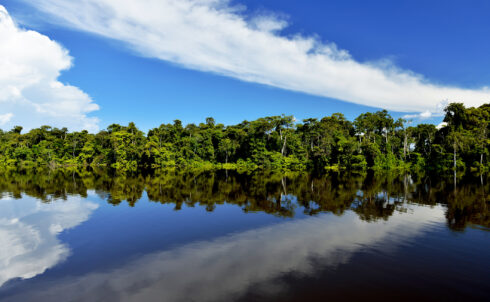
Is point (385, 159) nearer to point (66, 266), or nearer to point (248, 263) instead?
point (248, 263)

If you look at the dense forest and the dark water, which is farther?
the dense forest

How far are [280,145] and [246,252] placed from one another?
5673cm

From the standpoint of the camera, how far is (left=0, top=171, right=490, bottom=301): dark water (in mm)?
7012

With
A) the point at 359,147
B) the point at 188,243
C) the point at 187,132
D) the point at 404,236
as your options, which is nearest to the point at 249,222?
the point at 188,243

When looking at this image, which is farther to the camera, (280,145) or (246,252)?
(280,145)

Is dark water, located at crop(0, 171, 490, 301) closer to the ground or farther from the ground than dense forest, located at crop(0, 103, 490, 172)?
closer to the ground

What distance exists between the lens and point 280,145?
65.3 metres

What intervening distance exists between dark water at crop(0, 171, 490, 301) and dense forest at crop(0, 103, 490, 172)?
39.5 meters

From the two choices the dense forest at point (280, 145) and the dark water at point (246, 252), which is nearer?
the dark water at point (246, 252)

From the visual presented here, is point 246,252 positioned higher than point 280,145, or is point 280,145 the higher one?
point 280,145

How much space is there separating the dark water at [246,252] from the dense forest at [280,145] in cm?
3945

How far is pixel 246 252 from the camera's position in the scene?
31.5ft

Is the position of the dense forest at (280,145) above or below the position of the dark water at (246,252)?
above

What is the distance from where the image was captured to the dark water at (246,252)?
7012 mm
